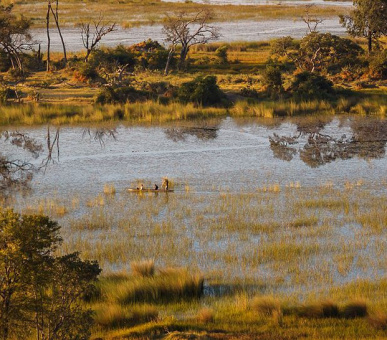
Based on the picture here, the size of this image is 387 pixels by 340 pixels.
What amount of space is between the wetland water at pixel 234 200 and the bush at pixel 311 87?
317cm

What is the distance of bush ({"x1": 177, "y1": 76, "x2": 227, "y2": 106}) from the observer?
30031 mm

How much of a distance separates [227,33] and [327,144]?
35.0 meters

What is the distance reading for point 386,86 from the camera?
112ft

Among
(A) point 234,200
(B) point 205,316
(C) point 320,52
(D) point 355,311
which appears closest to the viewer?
(B) point 205,316

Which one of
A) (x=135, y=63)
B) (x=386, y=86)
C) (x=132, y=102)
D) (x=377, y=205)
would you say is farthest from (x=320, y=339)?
(x=135, y=63)

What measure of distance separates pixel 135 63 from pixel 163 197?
2174cm

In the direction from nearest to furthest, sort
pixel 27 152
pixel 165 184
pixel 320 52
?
pixel 165 184
pixel 27 152
pixel 320 52

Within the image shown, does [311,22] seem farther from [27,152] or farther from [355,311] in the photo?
[355,311]

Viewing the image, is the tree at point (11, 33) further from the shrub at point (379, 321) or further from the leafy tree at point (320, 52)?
the shrub at point (379, 321)

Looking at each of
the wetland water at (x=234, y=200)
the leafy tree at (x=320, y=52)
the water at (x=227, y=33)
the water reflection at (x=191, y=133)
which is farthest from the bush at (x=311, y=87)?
the water at (x=227, y=33)

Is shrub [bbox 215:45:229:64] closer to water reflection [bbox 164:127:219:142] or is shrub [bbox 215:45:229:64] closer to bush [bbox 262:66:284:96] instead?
bush [bbox 262:66:284:96]

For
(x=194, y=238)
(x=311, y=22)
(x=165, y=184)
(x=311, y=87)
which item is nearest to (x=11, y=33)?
(x=311, y=87)

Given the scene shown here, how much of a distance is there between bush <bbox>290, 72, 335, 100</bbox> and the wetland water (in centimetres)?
317

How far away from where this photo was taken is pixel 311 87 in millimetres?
31016
